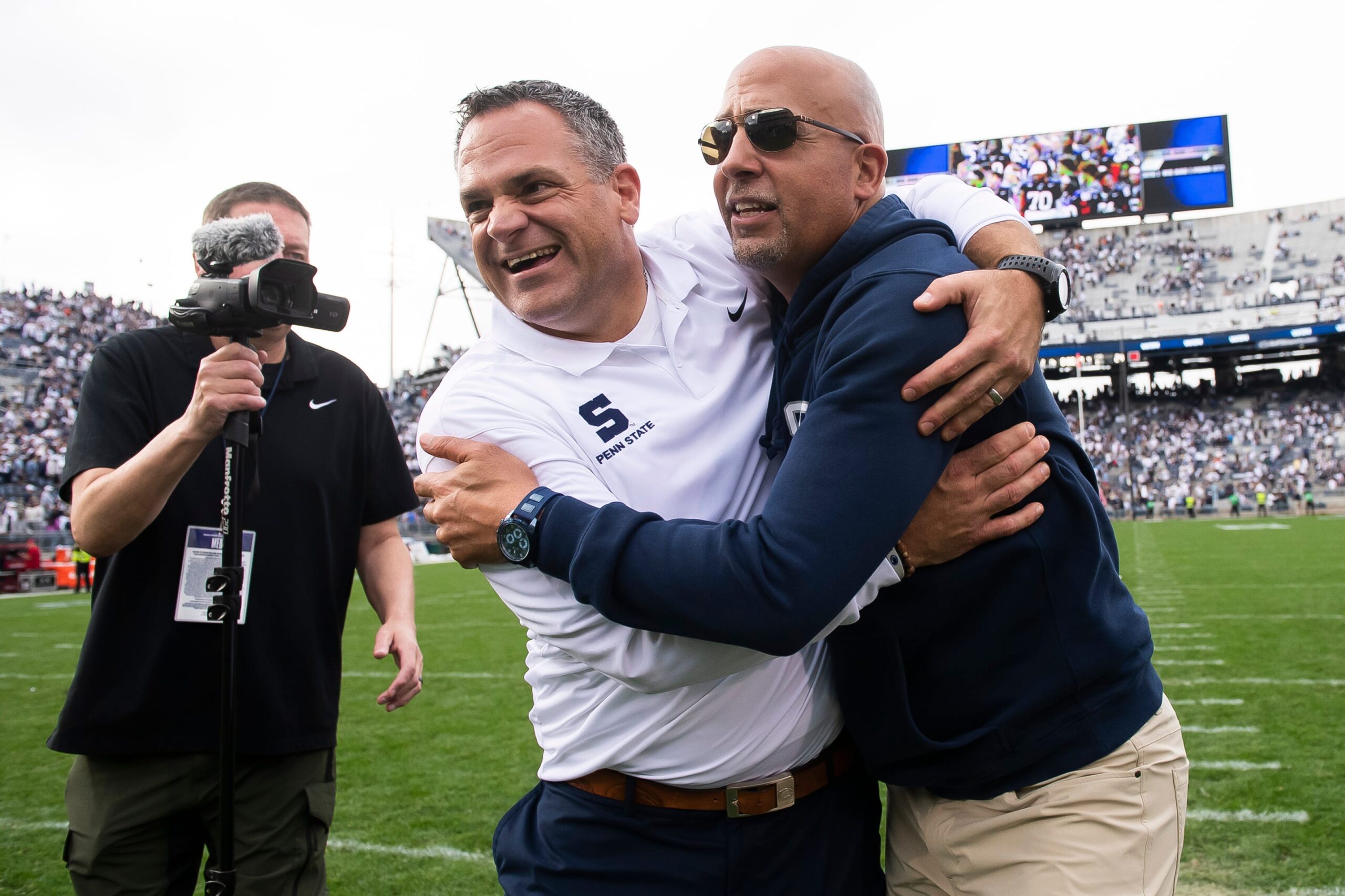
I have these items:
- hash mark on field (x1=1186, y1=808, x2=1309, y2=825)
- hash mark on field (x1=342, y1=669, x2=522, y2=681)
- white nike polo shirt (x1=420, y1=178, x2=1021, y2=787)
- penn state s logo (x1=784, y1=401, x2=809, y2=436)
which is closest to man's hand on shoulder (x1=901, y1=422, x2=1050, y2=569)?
white nike polo shirt (x1=420, y1=178, x2=1021, y2=787)

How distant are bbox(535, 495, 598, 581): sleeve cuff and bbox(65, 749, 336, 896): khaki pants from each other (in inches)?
60.4

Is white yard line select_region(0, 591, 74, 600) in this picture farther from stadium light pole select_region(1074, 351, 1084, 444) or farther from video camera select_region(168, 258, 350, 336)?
stadium light pole select_region(1074, 351, 1084, 444)

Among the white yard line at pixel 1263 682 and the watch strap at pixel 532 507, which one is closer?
the watch strap at pixel 532 507

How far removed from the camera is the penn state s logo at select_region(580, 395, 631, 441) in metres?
1.89

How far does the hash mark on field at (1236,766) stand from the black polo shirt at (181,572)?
4.82 meters

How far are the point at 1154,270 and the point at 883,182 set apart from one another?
170ft

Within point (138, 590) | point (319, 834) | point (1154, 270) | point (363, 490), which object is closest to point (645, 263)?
point (363, 490)

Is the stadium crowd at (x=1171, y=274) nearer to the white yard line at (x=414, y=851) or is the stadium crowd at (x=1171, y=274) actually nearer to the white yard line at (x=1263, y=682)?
the white yard line at (x=1263, y=682)

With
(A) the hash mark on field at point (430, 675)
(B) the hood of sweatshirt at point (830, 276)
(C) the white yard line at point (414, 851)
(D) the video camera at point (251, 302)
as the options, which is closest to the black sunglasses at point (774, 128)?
(B) the hood of sweatshirt at point (830, 276)

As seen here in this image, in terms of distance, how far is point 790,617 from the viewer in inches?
56.8

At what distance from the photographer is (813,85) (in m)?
1.94

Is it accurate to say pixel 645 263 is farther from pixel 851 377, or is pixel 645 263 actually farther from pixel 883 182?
pixel 851 377

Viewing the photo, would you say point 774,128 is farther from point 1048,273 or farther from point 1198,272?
point 1198,272

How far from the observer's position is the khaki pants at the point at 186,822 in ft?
8.14
